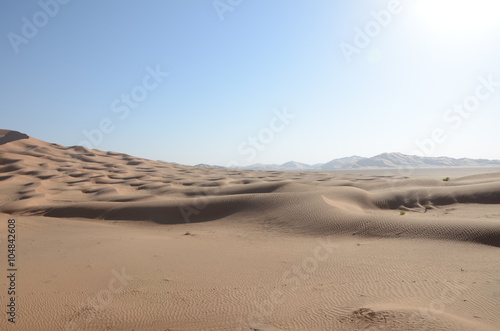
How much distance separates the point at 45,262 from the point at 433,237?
8898 millimetres

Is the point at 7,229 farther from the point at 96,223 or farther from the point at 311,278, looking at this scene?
the point at 311,278

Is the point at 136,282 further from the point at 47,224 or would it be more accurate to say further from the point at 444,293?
the point at 47,224

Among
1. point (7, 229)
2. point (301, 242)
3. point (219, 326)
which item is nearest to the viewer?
point (219, 326)

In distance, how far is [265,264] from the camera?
6.16 metres

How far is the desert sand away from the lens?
3879mm

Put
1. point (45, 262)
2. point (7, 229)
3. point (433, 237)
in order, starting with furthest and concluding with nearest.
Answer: point (7, 229) → point (433, 237) → point (45, 262)

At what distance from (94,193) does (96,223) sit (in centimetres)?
709

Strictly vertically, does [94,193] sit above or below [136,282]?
above

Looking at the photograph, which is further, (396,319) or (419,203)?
(419,203)

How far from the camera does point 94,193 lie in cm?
1792

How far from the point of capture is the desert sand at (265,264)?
3.88 meters

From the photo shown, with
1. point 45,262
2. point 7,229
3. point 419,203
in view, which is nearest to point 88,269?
point 45,262

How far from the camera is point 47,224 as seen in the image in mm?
10828

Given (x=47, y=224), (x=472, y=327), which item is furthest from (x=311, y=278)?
(x=47, y=224)
